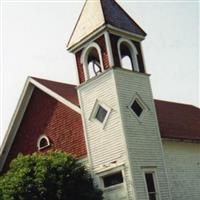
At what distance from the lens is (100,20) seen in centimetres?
2400

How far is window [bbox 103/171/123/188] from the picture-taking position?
22672 millimetres

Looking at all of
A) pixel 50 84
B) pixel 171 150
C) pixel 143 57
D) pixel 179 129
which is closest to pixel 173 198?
pixel 171 150

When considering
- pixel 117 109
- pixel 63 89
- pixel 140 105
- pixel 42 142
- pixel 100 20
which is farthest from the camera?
pixel 63 89

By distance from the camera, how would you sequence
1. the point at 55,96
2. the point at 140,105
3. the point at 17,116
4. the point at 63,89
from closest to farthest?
the point at 140,105
the point at 55,96
the point at 63,89
the point at 17,116

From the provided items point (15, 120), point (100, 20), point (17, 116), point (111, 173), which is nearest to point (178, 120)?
point (111, 173)

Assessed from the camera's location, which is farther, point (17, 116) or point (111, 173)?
point (17, 116)

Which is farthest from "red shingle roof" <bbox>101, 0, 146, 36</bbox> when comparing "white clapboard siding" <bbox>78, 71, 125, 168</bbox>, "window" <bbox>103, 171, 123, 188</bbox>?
"window" <bbox>103, 171, 123, 188</bbox>

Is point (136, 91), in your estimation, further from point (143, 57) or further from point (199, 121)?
point (199, 121)

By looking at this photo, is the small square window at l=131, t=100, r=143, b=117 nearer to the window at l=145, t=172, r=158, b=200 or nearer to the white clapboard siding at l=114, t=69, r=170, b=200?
the white clapboard siding at l=114, t=69, r=170, b=200

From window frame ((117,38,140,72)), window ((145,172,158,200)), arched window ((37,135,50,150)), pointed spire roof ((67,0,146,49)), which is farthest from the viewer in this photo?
arched window ((37,135,50,150))

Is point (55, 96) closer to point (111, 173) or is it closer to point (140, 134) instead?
point (140, 134)

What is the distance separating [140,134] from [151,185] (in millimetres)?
2300

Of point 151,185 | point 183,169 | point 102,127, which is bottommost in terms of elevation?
point 151,185

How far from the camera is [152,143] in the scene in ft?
76.7
